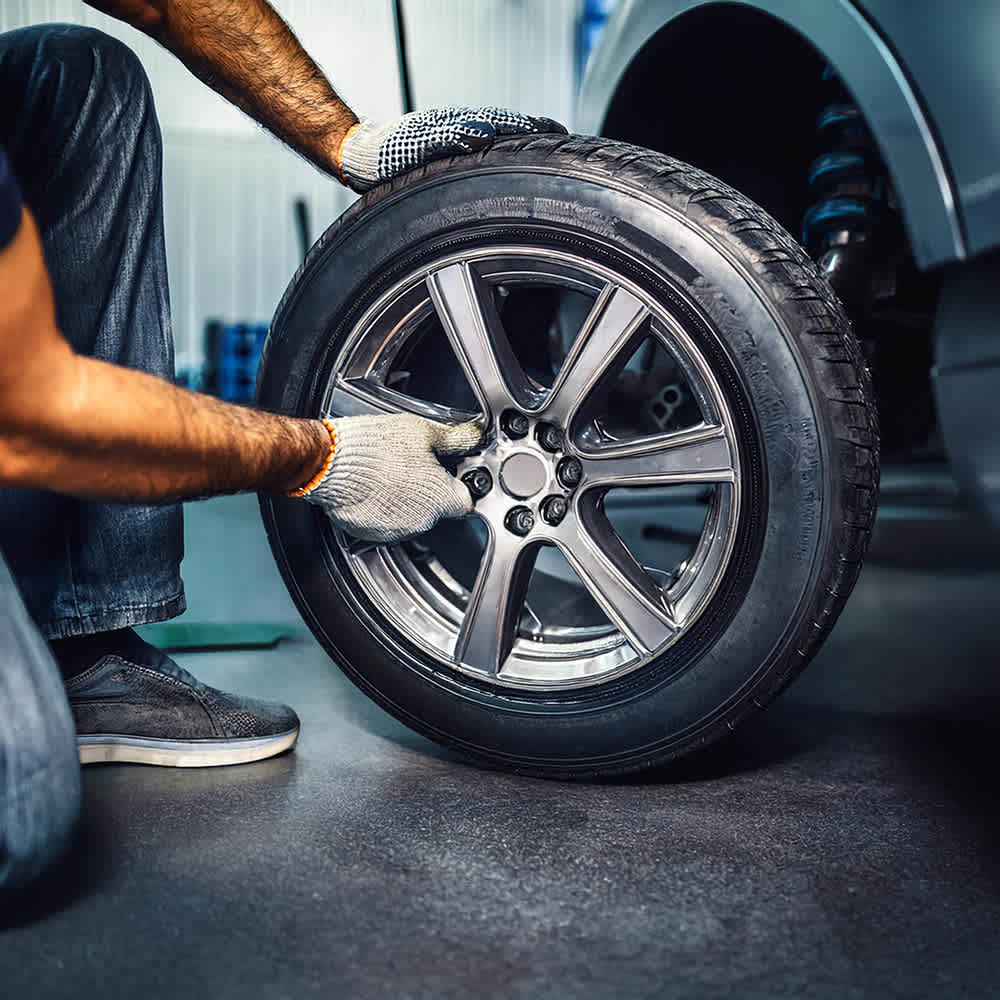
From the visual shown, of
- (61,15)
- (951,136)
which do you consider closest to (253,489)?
(951,136)

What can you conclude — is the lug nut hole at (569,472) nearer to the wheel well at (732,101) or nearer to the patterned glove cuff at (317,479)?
the patterned glove cuff at (317,479)

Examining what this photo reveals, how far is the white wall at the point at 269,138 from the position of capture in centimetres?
983

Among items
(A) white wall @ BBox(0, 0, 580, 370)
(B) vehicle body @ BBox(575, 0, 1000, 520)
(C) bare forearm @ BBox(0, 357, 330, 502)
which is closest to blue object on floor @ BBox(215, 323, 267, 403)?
(A) white wall @ BBox(0, 0, 580, 370)

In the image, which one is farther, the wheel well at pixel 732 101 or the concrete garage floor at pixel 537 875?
the wheel well at pixel 732 101

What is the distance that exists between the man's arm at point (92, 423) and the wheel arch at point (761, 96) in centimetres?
90

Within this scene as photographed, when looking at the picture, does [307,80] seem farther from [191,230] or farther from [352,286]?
[191,230]

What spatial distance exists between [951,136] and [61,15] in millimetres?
8485

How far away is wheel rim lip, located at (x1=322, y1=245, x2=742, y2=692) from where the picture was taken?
1050mm

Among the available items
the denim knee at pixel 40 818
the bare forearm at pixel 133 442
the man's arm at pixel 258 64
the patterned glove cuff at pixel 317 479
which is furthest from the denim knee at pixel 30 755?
the man's arm at pixel 258 64

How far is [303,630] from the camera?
6.41 ft

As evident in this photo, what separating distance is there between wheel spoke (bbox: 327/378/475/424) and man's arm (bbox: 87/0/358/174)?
354 millimetres

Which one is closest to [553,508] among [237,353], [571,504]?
[571,504]

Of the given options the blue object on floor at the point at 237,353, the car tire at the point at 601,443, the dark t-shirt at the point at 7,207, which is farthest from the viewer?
the blue object on floor at the point at 237,353

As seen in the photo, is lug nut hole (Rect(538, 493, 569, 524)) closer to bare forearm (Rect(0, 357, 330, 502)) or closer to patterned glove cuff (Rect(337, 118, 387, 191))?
bare forearm (Rect(0, 357, 330, 502))
